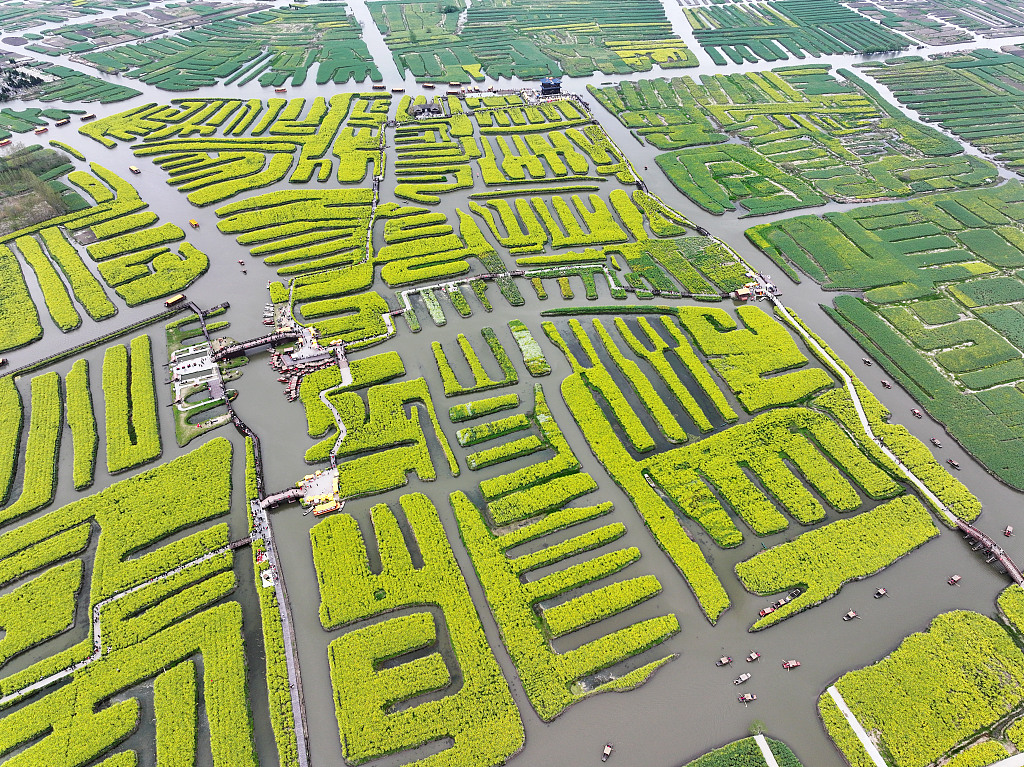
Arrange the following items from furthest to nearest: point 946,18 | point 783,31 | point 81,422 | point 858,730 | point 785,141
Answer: point 946,18 → point 783,31 → point 785,141 → point 81,422 → point 858,730

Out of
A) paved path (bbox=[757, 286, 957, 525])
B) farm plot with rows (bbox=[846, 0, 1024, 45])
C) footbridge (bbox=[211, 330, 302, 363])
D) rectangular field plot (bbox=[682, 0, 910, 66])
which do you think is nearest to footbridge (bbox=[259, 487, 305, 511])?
footbridge (bbox=[211, 330, 302, 363])

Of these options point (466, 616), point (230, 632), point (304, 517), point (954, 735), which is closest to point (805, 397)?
point (954, 735)

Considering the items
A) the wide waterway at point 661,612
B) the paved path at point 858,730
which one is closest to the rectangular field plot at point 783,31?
the wide waterway at point 661,612

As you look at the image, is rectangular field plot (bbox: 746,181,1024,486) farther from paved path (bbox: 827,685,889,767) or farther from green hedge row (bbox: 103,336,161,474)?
green hedge row (bbox: 103,336,161,474)

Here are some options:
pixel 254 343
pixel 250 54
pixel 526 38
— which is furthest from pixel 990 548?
pixel 250 54

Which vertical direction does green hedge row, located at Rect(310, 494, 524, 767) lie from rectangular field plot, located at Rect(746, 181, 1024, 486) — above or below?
below

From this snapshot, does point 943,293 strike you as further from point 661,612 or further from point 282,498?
point 282,498

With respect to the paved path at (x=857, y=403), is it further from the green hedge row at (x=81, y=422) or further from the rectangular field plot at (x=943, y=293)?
the green hedge row at (x=81, y=422)

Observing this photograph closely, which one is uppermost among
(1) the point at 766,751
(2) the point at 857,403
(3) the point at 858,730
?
(2) the point at 857,403
